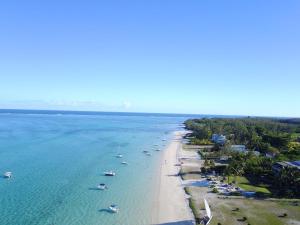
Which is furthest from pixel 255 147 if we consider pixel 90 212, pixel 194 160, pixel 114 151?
pixel 90 212

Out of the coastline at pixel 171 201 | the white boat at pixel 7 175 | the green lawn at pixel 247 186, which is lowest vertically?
the coastline at pixel 171 201

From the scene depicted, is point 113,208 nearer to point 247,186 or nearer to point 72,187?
point 72,187

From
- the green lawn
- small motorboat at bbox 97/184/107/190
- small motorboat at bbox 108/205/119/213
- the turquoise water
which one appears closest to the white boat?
the turquoise water

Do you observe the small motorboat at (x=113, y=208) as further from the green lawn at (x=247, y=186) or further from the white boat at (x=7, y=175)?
the white boat at (x=7, y=175)

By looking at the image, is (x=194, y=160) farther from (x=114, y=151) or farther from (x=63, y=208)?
(x=63, y=208)

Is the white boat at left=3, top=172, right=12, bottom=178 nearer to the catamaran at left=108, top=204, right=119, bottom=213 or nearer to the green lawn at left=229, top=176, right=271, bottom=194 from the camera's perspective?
the catamaran at left=108, top=204, right=119, bottom=213

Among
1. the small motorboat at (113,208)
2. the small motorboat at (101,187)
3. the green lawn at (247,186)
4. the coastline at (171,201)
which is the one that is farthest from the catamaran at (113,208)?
the green lawn at (247,186)
